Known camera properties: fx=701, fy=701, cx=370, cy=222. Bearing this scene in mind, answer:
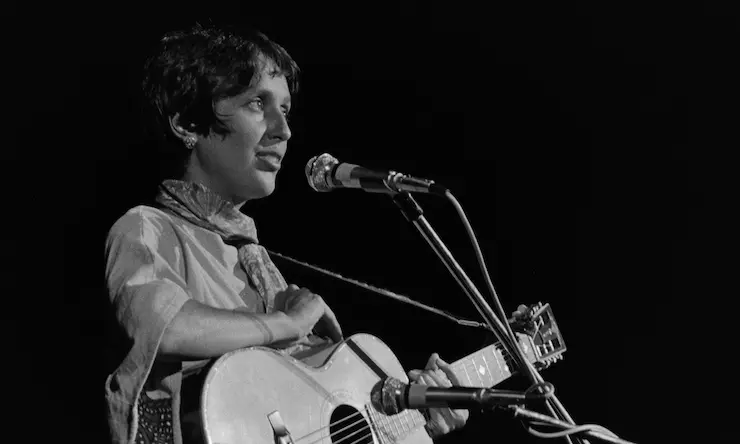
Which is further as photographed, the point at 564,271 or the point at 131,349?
the point at 564,271

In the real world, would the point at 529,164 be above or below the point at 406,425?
above

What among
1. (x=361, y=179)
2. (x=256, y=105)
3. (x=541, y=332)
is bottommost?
(x=541, y=332)

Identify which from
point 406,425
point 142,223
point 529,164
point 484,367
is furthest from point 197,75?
point 529,164

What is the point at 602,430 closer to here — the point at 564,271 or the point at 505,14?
the point at 564,271

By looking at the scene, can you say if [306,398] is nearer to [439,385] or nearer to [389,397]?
[389,397]

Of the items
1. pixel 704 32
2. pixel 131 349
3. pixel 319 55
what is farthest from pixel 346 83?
pixel 131 349

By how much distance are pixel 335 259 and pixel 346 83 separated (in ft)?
2.74

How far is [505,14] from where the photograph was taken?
3.44 metres

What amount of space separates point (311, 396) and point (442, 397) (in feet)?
1.25

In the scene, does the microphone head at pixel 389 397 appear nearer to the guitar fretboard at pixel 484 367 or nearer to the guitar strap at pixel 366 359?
the guitar strap at pixel 366 359

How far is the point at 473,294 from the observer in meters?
1.62

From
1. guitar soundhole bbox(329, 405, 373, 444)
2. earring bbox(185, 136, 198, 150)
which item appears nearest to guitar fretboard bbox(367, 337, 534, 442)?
guitar soundhole bbox(329, 405, 373, 444)

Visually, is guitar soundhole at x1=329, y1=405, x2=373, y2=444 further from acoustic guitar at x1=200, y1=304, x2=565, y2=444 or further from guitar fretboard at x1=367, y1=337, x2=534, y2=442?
guitar fretboard at x1=367, y1=337, x2=534, y2=442

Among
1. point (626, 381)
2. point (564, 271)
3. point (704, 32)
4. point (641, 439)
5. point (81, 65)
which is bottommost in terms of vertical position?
point (641, 439)
